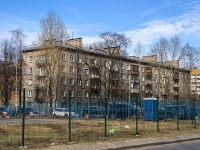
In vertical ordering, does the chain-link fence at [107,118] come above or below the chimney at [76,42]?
below

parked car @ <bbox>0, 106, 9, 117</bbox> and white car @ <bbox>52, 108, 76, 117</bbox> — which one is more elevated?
parked car @ <bbox>0, 106, 9, 117</bbox>

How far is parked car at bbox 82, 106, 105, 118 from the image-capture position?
32422 mm

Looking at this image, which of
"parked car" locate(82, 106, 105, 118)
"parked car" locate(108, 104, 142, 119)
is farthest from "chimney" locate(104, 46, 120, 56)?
"parked car" locate(108, 104, 142, 119)

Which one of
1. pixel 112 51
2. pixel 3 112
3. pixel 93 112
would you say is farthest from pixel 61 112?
pixel 112 51

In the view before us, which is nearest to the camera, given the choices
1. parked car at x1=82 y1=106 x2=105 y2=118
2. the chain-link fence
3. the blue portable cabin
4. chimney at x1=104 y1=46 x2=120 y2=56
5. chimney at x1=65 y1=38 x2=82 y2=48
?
the chain-link fence

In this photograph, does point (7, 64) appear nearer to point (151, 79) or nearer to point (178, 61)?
point (178, 61)

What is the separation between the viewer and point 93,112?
3338 cm

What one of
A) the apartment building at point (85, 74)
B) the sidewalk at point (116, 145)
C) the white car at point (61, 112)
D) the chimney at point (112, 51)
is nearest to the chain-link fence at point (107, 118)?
the white car at point (61, 112)

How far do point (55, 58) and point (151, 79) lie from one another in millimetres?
43532

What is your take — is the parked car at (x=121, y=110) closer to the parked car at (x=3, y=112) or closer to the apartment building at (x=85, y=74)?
the parked car at (x=3, y=112)

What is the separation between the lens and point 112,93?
65562 mm

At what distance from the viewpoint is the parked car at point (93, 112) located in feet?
106

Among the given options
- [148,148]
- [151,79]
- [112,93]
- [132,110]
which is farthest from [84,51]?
[148,148]

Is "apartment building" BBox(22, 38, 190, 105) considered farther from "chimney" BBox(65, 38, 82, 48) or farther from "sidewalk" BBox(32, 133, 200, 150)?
"sidewalk" BBox(32, 133, 200, 150)
